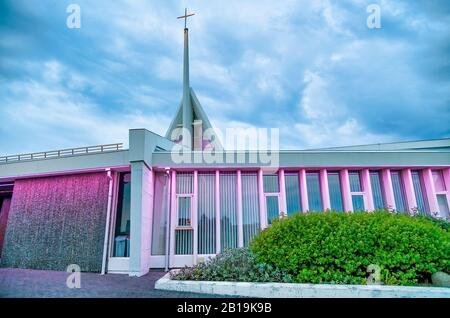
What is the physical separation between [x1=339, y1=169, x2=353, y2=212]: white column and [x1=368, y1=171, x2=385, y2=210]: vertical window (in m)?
0.98

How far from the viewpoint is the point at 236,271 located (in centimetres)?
489

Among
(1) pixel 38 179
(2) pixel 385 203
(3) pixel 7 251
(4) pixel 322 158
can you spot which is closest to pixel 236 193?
(4) pixel 322 158

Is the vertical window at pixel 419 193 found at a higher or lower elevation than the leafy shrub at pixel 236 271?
higher

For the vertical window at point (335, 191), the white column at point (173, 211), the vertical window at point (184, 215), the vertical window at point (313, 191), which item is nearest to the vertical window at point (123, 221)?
the white column at point (173, 211)

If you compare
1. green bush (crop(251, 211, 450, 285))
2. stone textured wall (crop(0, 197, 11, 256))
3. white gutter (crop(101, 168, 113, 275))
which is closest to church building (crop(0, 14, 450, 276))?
white gutter (crop(101, 168, 113, 275))

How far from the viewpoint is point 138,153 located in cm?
739

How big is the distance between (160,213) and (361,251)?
604 centimetres

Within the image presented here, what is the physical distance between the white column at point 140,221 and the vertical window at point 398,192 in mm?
8727

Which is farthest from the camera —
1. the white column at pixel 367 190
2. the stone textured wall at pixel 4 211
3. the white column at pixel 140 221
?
the stone textured wall at pixel 4 211

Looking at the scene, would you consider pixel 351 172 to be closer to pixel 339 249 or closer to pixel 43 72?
pixel 339 249

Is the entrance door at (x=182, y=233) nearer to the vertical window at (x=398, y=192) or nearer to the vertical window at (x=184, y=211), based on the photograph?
the vertical window at (x=184, y=211)

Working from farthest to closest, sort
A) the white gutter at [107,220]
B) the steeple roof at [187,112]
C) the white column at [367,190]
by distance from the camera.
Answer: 1. the steeple roof at [187,112]
2. the white column at [367,190]
3. the white gutter at [107,220]

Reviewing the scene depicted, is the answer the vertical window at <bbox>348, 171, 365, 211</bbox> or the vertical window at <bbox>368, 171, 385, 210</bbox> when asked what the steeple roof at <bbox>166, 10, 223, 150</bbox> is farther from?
the vertical window at <bbox>368, 171, 385, 210</bbox>

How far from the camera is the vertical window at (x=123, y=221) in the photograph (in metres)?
7.80
